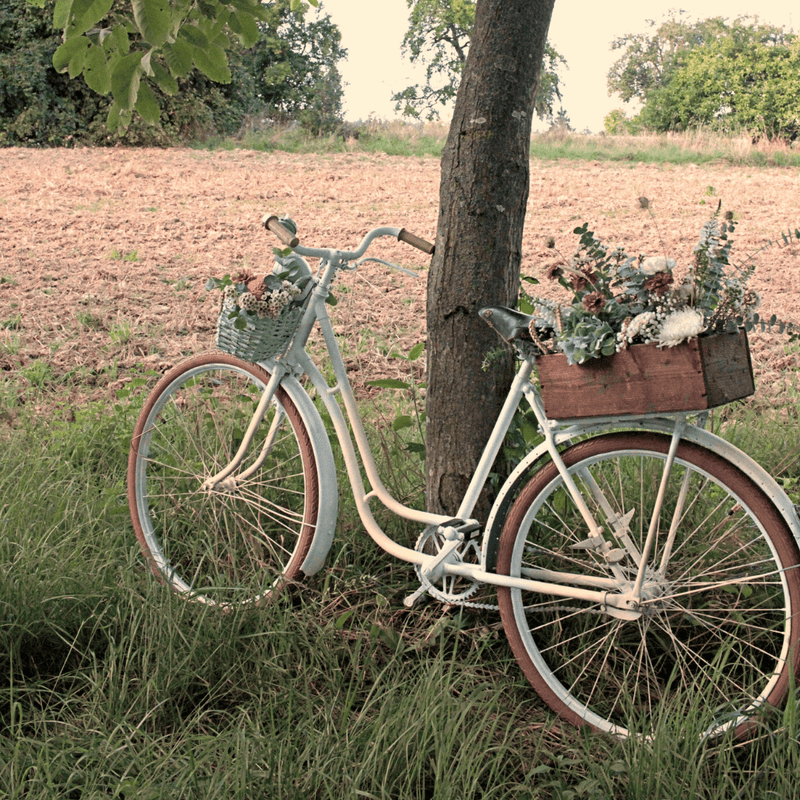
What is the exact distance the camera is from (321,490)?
2723 mm

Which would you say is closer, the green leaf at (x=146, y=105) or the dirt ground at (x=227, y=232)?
the green leaf at (x=146, y=105)

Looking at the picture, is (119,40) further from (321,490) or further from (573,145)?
(573,145)

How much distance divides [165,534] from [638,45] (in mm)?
61124

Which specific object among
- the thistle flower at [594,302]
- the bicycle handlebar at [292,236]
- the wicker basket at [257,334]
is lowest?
the wicker basket at [257,334]

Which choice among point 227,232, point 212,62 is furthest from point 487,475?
point 227,232

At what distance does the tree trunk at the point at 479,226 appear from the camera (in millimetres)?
2559

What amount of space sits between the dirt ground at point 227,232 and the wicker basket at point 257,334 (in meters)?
0.84

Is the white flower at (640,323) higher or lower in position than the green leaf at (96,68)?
lower

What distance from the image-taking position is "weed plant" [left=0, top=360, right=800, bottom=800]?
195 centimetres

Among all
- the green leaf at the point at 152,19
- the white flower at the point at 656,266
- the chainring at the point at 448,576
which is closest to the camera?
the white flower at the point at 656,266

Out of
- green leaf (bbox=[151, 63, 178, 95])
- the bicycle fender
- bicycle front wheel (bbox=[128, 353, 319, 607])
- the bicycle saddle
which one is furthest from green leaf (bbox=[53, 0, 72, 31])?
the bicycle saddle

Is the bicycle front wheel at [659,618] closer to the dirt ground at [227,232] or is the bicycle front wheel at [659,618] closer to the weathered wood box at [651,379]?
the weathered wood box at [651,379]

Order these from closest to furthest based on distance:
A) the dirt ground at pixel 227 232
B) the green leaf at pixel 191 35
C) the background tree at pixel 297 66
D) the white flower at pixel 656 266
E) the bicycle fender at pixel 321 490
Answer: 1. the white flower at pixel 656 266
2. the bicycle fender at pixel 321 490
3. the green leaf at pixel 191 35
4. the dirt ground at pixel 227 232
5. the background tree at pixel 297 66

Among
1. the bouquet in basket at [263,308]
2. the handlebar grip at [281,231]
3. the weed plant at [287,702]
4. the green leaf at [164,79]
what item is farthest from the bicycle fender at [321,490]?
the green leaf at [164,79]
